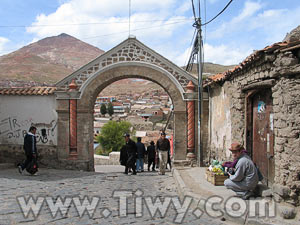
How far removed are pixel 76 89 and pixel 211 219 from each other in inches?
329

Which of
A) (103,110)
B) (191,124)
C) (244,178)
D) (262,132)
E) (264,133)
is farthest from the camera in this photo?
(103,110)

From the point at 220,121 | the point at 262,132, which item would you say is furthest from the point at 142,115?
the point at 262,132

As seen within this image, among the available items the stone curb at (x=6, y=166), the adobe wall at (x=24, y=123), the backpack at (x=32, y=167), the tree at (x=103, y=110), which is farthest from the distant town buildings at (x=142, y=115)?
the backpack at (x=32, y=167)

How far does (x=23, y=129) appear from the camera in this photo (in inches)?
491

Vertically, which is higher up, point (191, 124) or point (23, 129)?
point (191, 124)

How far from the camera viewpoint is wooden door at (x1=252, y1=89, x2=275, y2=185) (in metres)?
6.55

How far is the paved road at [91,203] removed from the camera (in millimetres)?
5055

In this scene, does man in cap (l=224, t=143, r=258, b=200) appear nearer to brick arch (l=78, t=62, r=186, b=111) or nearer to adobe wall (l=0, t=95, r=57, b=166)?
brick arch (l=78, t=62, r=186, b=111)

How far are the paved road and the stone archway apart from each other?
11.7 feet

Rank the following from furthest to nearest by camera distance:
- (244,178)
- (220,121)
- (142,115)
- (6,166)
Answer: (142,115) → (6,166) → (220,121) → (244,178)

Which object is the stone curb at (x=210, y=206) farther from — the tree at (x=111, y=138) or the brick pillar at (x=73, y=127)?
the tree at (x=111, y=138)

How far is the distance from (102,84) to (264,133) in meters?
7.11

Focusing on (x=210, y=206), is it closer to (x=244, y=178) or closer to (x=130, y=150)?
(x=244, y=178)

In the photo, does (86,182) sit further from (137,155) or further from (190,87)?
(190,87)
